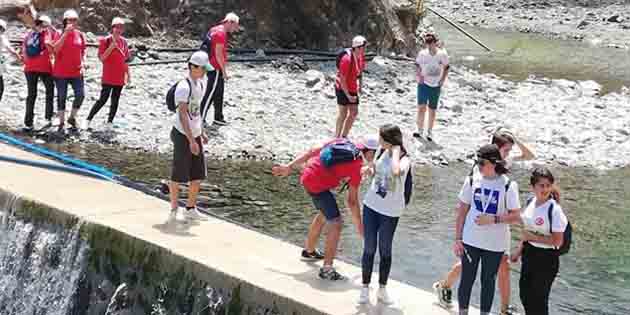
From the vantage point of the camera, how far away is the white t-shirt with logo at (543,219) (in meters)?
7.43

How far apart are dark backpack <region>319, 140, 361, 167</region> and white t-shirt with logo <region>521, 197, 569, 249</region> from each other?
1536 mm

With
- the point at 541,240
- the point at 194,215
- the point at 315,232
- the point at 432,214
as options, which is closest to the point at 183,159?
the point at 194,215

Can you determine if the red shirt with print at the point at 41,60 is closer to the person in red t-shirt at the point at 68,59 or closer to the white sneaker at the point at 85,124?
the person in red t-shirt at the point at 68,59

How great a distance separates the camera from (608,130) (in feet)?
62.2

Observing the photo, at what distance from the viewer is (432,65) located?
53.7 ft

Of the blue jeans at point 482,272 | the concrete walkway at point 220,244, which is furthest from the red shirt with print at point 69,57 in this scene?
the blue jeans at point 482,272

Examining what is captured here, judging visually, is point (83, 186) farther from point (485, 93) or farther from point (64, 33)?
point (485, 93)

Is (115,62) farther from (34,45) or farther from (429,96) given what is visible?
(429,96)

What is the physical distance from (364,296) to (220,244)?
1781 millimetres

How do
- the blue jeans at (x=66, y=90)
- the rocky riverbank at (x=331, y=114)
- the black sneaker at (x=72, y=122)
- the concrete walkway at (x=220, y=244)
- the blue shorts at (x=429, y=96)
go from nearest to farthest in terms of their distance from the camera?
1. the concrete walkway at (x=220, y=244)
2. the blue jeans at (x=66, y=90)
3. the black sneaker at (x=72, y=122)
4. the rocky riverbank at (x=331, y=114)
5. the blue shorts at (x=429, y=96)

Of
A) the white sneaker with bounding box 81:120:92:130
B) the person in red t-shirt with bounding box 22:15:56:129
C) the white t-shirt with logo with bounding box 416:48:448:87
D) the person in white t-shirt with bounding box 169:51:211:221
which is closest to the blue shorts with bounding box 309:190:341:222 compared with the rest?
the person in white t-shirt with bounding box 169:51:211:221

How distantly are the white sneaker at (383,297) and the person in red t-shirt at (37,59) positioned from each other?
308 inches

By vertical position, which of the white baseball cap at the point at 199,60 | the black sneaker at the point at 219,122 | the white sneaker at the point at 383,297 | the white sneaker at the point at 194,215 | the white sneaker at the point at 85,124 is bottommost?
the white sneaker at the point at 85,124

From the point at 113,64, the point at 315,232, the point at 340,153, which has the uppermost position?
the point at 340,153
